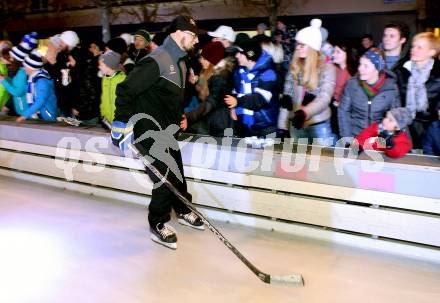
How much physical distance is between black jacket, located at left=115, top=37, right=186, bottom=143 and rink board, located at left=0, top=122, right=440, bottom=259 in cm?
81

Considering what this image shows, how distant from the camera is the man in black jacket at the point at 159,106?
136 inches

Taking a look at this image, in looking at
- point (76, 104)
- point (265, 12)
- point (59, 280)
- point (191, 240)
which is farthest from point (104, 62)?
point (265, 12)

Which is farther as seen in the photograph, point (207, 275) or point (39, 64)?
point (39, 64)

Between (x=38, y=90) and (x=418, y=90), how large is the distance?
12.9 ft

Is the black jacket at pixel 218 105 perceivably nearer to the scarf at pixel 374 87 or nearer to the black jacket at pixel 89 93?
the scarf at pixel 374 87

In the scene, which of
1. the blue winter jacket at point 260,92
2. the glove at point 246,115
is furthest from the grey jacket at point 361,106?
the glove at point 246,115

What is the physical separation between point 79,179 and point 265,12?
9.41 m

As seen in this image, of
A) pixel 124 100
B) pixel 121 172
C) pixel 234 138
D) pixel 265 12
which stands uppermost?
pixel 265 12

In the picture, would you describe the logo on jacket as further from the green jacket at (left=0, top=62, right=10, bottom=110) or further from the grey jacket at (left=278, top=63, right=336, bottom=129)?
A: the green jacket at (left=0, top=62, right=10, bottom=110)

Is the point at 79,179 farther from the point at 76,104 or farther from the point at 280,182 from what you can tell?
the point at 280,182

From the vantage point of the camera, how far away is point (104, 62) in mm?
5051

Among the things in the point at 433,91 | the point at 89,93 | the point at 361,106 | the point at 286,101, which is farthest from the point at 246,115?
the point at 89,93

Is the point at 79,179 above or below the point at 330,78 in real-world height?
below

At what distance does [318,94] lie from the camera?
13.4 ft
